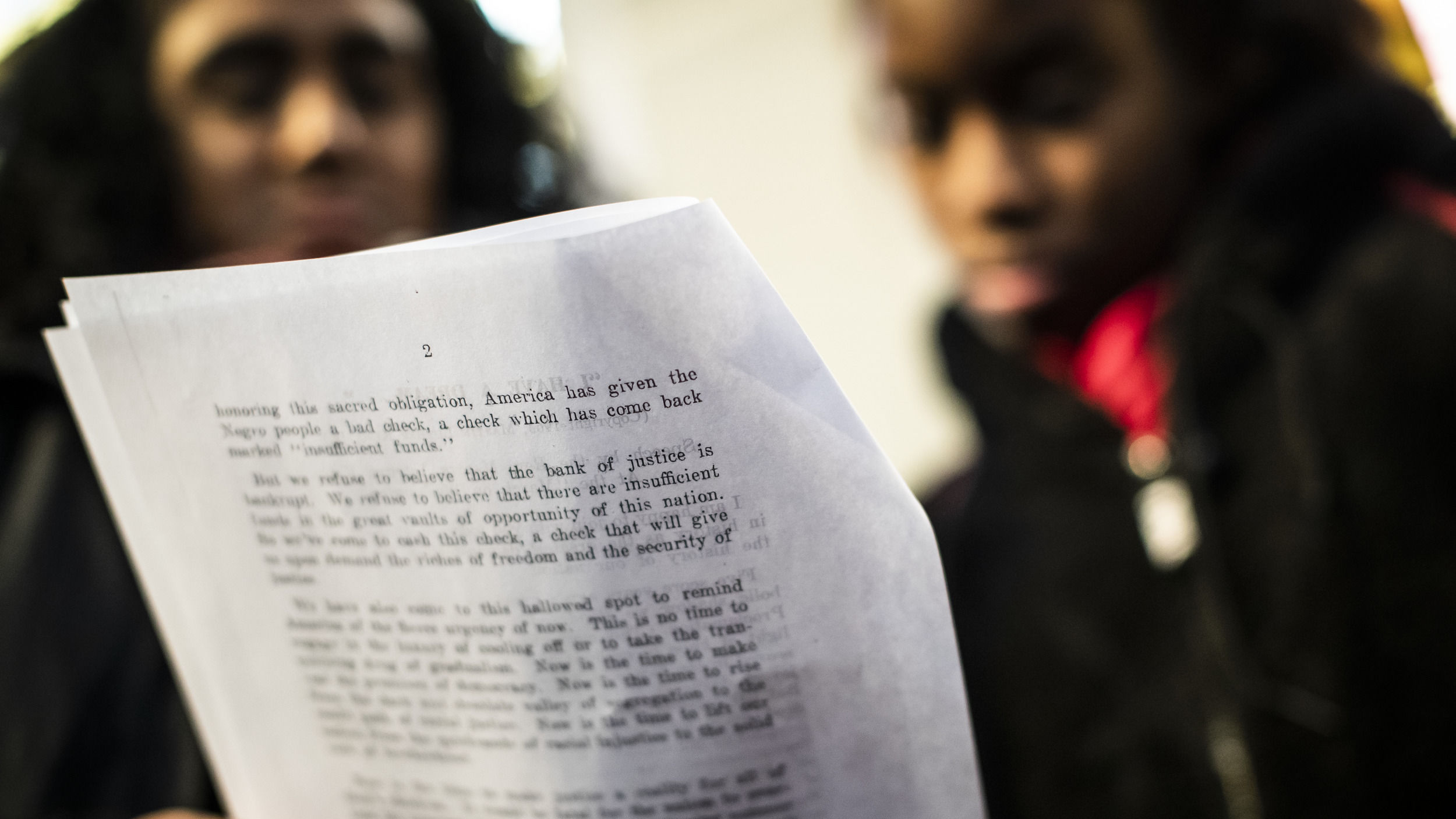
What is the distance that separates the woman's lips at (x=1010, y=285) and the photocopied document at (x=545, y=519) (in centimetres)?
37

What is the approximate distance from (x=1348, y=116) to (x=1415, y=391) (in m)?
0.17

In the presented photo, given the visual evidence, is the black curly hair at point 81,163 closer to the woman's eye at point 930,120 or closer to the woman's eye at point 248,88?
the woman's eye at point 248,88

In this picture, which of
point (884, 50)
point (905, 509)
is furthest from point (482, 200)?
point (905, 509)

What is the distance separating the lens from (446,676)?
0.26 metres


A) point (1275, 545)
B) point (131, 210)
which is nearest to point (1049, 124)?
point (1275, 545)

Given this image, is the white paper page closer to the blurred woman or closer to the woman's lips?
the blurred woman

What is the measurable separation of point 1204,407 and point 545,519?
446 mm

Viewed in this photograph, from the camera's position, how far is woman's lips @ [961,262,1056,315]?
55cm

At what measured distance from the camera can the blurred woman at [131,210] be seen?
43 centimetres

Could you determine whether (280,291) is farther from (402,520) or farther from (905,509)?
(905,509)

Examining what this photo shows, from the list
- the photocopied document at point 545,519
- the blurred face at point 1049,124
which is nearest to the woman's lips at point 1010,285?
the blurred face at point 1049,124

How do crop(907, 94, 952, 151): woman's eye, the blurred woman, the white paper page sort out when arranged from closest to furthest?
the white paper page
the blurred woman
crop(907, 94, 952, 151): woman's eye

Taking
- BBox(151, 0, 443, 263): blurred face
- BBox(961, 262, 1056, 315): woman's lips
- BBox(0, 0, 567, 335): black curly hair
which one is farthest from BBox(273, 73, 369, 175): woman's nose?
BBox(961, 262, 1056, 315): woman's lips

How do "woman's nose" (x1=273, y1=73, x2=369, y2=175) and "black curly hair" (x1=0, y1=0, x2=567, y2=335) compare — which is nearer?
"woman's nose" (x1=273, y1=73, x2=369, y2=175)
